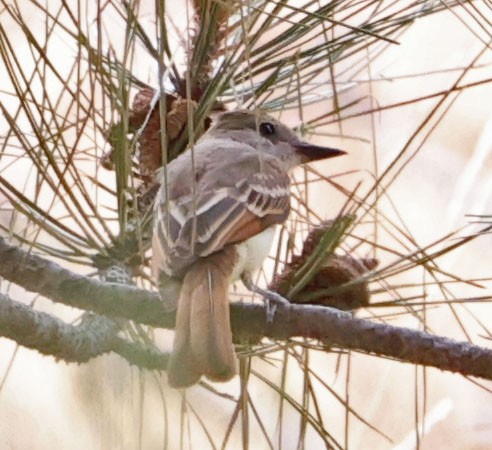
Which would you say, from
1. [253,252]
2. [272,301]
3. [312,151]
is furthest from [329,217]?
[272,301]

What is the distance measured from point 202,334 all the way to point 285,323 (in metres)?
0.08

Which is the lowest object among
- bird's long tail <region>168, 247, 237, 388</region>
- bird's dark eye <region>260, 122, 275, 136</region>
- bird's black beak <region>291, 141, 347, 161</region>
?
bird's long tail <region>168, 247, 237, 388</region>

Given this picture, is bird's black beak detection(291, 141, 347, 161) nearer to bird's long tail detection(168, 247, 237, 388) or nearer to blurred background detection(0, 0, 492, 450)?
blurred background detection(0, 0, 492, 450)

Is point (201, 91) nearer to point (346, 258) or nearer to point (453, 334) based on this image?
point (346, 258)

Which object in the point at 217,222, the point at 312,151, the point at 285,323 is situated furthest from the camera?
the point at 312,151

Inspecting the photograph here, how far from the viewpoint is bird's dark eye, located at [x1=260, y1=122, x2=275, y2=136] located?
1.22m

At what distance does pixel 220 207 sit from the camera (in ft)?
3.22

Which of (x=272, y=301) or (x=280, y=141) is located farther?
(x=280, y=141)

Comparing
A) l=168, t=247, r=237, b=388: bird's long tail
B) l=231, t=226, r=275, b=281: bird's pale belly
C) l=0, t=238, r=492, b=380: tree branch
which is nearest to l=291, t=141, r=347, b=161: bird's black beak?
l=231, t=226, r=275, b=281: bird's pale belly

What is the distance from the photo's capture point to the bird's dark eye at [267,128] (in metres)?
1.22

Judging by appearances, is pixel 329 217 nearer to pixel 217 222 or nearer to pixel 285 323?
pixel 217 222

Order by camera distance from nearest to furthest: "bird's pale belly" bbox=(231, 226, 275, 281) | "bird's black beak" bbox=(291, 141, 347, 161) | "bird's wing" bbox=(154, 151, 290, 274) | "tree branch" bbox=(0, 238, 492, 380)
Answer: "tree branch" bbox=(0, 238, 492, 380)
"bird's wing" bbox=(154, 151, 290, 274)
"bird's pale belly" bbox=(231, 226, 275, 281)
"bird's black beak" bbox=(291, 141, 347, 161)

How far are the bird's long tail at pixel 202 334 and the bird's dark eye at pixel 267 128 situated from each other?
0.37 meters

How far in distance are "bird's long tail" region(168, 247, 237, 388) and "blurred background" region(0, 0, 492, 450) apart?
6 centimetres
